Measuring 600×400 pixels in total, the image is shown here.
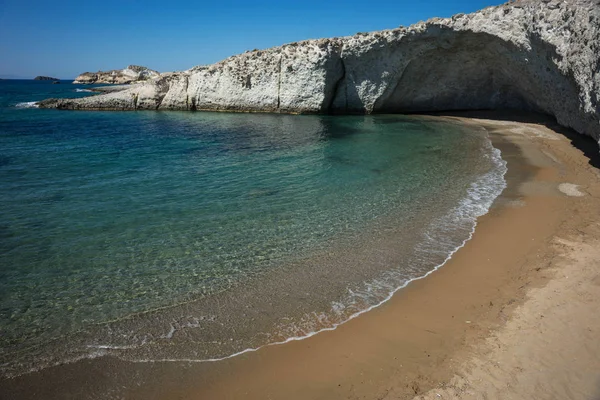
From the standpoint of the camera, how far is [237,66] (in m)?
32.4

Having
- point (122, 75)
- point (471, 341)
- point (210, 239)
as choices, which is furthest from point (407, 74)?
point (122, 75)

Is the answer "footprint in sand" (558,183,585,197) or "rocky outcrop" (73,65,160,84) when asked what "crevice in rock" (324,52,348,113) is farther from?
"rocky outcrop" (73,65,160,84)

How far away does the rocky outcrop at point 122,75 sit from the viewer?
3930 inches

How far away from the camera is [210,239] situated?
27.4ft

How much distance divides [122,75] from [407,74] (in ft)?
331

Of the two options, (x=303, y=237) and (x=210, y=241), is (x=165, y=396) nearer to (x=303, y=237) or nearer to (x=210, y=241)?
(x=210, y=241)

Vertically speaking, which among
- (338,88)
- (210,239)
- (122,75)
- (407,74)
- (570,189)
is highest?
(122,75)

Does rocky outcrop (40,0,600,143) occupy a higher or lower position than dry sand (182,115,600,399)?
higher

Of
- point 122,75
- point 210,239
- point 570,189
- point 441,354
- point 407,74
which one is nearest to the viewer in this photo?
point 441,354

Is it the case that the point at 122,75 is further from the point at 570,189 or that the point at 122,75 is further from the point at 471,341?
the point at 471,341

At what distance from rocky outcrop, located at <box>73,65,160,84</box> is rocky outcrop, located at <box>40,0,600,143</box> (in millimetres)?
67548

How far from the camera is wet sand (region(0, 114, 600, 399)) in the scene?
4406mm

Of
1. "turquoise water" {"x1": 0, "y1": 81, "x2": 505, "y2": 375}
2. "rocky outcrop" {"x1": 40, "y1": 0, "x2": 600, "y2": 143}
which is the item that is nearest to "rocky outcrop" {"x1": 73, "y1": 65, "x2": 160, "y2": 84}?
"rocky outcrop" {"x1": 40, "y1": 0, "x2": 600, "y2": 143}

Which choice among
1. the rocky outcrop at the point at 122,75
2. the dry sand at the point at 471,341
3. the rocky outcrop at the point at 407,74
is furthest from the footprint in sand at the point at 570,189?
the rocky outcrop at the point at 122,75
